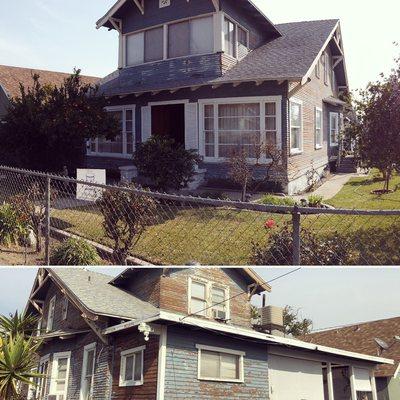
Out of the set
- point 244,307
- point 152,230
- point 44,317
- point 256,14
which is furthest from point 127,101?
point 152,230

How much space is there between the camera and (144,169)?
43.8 ft

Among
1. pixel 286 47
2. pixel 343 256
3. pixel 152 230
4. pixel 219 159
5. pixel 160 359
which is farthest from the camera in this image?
pixel 286 47

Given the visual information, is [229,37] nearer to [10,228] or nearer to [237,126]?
[237,126]

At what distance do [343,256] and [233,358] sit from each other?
173 inches

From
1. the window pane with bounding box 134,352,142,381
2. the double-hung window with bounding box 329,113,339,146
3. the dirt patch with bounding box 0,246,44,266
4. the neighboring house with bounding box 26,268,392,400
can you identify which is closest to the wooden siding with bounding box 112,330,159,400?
the neighboring house with bounding box 26,268,392,400

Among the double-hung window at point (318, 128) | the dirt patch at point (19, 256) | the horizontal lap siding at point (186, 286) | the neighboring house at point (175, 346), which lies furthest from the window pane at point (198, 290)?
the double-hung window at point (318, 128)

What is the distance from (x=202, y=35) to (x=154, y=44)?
203 cm

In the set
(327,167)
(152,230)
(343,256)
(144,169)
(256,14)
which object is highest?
(256,14)

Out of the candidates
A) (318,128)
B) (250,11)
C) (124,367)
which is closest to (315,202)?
(124,367)

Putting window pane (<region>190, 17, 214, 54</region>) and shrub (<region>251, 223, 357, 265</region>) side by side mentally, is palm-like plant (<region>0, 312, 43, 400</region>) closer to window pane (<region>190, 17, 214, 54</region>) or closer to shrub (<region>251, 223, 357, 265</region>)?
shrub (<region>251, 223, 357, 265</region>)

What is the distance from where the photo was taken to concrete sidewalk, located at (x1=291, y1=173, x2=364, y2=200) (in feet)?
43.2

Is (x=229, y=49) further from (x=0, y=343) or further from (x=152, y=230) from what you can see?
(x=0, y=343)

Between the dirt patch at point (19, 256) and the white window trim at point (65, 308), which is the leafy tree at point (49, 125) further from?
the dirt patch at point (19, 256)

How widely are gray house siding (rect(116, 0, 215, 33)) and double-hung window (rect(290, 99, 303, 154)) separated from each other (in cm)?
359
